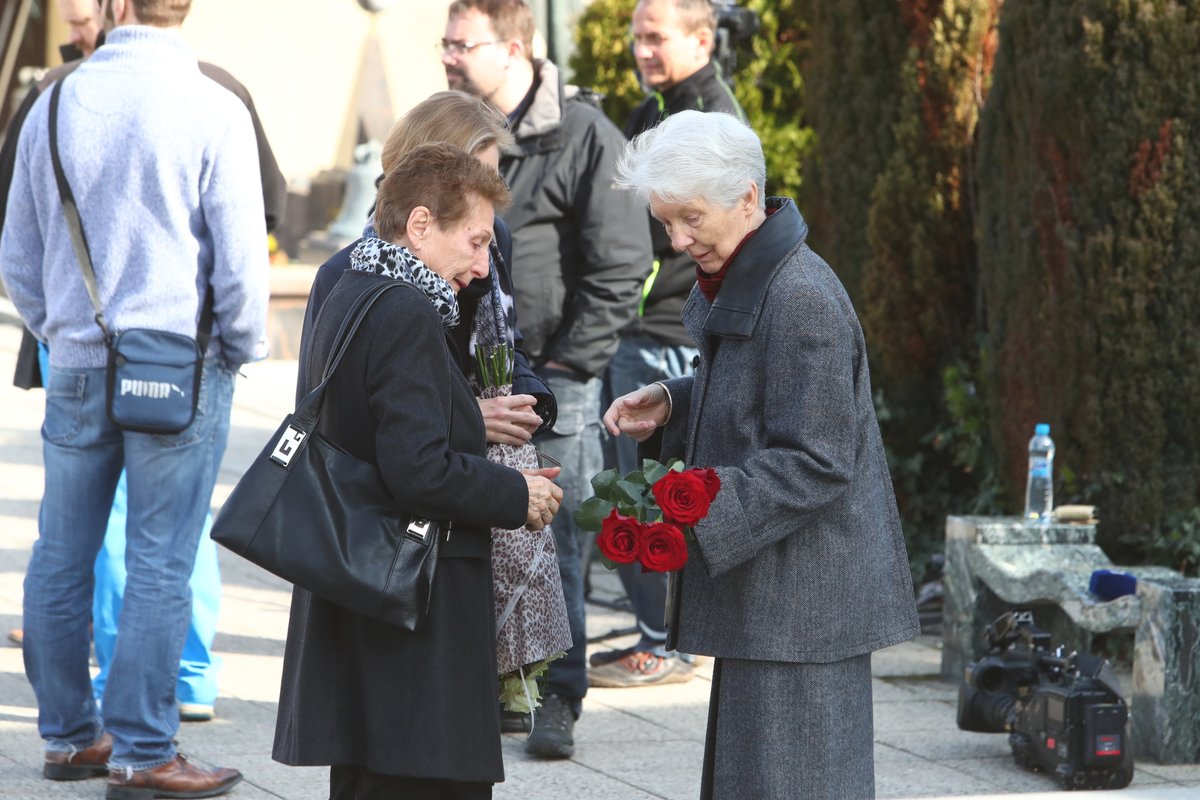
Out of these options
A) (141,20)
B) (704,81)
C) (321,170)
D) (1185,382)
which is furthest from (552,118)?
(321,170)

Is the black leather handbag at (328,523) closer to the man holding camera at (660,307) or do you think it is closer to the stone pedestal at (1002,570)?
the man holding camera at (660,307)

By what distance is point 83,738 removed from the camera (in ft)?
14.3

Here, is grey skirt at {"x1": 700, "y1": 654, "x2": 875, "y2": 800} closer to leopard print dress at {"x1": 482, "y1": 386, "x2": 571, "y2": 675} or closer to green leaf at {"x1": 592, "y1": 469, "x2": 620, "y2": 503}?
green leaf at {"x1": 592, "y1": 469, "x2": 620, "y2": 503}

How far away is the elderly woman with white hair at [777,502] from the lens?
2893 millimetres

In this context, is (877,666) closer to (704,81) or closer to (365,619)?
(704,81)

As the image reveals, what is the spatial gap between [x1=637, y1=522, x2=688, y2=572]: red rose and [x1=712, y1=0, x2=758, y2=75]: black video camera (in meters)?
4.42

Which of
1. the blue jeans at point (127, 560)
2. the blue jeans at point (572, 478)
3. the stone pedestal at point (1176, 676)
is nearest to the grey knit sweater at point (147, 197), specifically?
the blue jeans at point (127, 560)

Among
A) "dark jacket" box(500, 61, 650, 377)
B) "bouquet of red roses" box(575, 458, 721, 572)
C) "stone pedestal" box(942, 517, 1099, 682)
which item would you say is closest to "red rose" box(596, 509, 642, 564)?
"bouquet of red roses" box(575, 458, 721, 572)

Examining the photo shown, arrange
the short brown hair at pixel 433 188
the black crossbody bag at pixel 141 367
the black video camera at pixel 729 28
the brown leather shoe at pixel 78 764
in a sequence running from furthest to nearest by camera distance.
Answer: the black video camera at pixel 729 28, the brown leather shoe at pixel 78 764, the black crossbody bag at pixel 141 367, the short brown hair at pixel 433 188

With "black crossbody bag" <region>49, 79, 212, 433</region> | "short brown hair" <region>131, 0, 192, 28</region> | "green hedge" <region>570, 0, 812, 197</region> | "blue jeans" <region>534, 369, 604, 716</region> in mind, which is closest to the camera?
"black crossbody bag" <region>49, 79, 212, 433</region>

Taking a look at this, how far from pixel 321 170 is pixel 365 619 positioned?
15.9m

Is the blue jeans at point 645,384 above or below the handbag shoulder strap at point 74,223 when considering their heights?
below

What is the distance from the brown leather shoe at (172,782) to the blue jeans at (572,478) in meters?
1.04

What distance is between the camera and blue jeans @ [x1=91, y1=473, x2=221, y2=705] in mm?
4934
